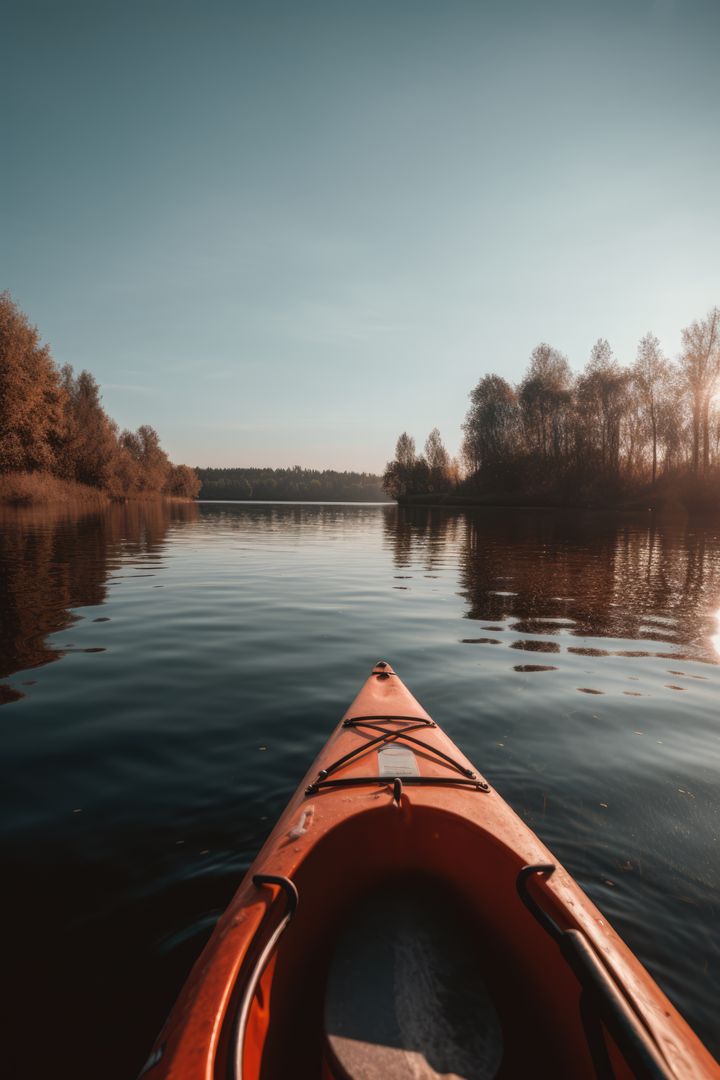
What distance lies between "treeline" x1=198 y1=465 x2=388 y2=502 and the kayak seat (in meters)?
157

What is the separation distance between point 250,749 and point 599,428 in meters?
49.2

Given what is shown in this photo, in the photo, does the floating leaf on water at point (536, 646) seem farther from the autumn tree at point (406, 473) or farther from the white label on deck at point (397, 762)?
the autumn tree at point (406, 473)

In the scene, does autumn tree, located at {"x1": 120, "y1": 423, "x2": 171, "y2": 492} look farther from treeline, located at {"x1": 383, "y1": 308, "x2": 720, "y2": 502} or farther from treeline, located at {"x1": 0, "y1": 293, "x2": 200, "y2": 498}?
treeline, located at {"x1": 383, "y1": 308, "x2": 720, "y2": 502}

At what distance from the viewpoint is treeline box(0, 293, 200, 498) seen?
102 ft

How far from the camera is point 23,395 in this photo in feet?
104

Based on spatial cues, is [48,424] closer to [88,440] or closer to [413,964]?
[88,440]

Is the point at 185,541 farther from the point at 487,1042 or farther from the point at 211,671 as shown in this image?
the point at 487,1042

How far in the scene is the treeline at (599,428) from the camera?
3769 cm

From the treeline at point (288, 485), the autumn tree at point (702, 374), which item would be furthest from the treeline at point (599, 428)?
the treeline at point (288, 485)

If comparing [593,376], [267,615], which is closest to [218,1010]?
[267,615]

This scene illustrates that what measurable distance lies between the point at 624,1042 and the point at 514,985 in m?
0.77

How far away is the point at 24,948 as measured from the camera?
231 cm

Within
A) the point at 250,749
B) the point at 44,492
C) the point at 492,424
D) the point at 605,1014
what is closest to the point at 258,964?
the point at 605,1014

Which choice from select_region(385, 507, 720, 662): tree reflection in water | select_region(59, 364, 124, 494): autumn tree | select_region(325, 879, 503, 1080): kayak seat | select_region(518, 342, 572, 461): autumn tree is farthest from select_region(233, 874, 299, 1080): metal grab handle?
select_region(518, 342, 572, 461): autumn tree
